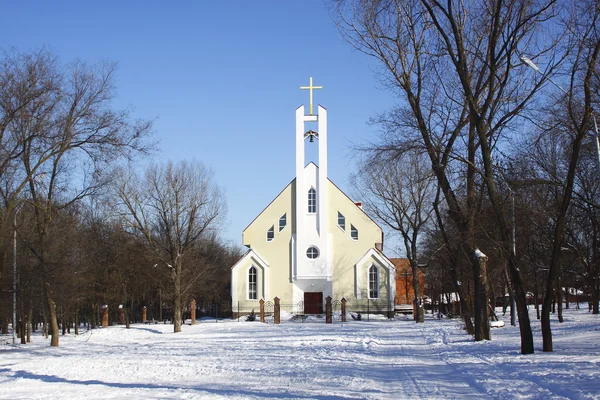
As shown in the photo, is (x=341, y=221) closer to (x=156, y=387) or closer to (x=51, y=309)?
(x=51, y=309)

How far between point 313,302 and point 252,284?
5.41 metres

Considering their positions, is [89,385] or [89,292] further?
[89,292]

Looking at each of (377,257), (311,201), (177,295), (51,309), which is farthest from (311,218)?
(51,309)

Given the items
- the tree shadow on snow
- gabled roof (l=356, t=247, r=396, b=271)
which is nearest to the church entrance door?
gabled roof (l=356, t=247, r=396, b=271)

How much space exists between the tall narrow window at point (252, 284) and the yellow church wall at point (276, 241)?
1327 mm

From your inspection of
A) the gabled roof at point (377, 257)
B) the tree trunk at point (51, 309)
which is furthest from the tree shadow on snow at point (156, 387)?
the gabled roof at point (377, 257)

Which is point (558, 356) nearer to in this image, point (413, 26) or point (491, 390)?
point (491, 390)

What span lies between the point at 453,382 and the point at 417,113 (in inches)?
393

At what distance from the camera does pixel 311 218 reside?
54.0 meters

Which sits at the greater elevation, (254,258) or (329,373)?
(254,258)

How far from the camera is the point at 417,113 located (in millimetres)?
20203

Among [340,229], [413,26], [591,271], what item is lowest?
[591,271]

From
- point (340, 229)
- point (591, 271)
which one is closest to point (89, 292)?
point (340, 229)

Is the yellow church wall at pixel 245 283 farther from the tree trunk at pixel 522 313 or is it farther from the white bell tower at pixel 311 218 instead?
the tree trunk at pixel 522 313
